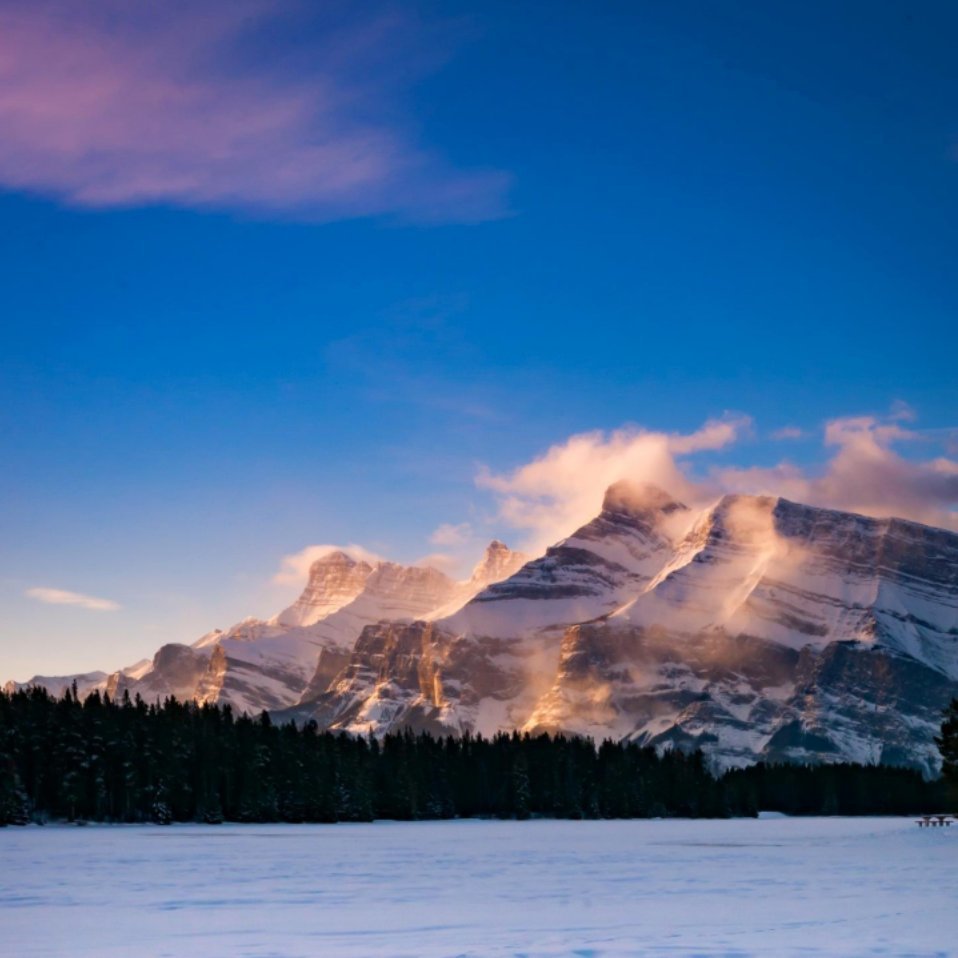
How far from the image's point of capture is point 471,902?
49.5 metres

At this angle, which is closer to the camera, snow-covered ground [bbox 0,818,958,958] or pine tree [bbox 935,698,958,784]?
snow-covered ground [bbox 0,818,958,958]

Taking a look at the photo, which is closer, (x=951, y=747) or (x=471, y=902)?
(x=471, y=902)

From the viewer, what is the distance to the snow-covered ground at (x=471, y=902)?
36281 mm

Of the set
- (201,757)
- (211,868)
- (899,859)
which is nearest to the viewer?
(211,868)

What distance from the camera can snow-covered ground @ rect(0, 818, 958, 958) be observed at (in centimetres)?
3628

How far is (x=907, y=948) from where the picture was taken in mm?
34469

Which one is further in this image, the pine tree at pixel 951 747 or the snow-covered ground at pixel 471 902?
the pine tree at pixel 951 747

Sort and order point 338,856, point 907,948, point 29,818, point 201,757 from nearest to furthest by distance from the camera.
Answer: point 907,948 < point 338,856 < point 29,818 < point 201,757

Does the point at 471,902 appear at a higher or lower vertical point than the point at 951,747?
lower

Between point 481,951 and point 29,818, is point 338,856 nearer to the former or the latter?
point 481,951

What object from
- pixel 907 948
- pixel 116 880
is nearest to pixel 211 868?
pixel 116 880

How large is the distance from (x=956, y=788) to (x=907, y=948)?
119286mm

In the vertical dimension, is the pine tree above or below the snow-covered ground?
above

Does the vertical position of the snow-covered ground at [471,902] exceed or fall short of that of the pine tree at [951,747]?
it falls short
